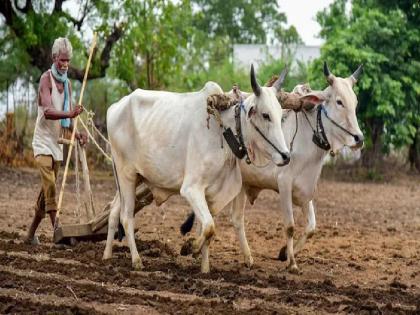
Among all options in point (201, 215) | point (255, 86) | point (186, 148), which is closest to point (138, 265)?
point (201, 215)

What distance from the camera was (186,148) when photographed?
844cm

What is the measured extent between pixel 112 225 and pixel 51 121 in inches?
49.1

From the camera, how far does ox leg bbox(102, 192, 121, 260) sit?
29.6 feet

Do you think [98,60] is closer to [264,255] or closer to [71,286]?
[264,255]

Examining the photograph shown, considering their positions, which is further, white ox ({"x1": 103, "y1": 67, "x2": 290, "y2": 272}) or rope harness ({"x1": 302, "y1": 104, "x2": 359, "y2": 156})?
rope harness ({"x1": 302, "y1": 104, "x2": 359, "y2": 156})

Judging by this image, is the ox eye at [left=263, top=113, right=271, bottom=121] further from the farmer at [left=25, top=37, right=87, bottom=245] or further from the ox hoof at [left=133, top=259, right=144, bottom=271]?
the farmer at [left=25, top=37, right=87, bottom=245]

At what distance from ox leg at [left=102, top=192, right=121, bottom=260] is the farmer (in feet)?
2.24

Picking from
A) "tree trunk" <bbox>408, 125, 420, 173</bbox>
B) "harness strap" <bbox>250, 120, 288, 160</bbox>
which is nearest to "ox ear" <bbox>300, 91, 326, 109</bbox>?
"harness strap" <bbox>250, 120, 288, 160</bbox>

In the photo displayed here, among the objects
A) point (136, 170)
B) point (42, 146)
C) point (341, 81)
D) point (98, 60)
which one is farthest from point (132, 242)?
point (98, 60)

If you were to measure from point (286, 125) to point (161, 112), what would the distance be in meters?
1.39

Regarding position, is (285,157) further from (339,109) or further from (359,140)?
(339,109)

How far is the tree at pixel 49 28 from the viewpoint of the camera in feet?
64.8

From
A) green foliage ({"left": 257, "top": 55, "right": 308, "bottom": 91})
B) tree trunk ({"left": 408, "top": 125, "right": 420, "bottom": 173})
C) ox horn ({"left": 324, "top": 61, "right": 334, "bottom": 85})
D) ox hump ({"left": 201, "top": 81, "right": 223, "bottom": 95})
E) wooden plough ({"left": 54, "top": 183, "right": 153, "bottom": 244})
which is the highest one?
ox horn ({"left": 324, "top": 61, "right": 334, "bottom": 85})

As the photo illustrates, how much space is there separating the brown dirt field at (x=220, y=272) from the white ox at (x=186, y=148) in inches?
20.7
